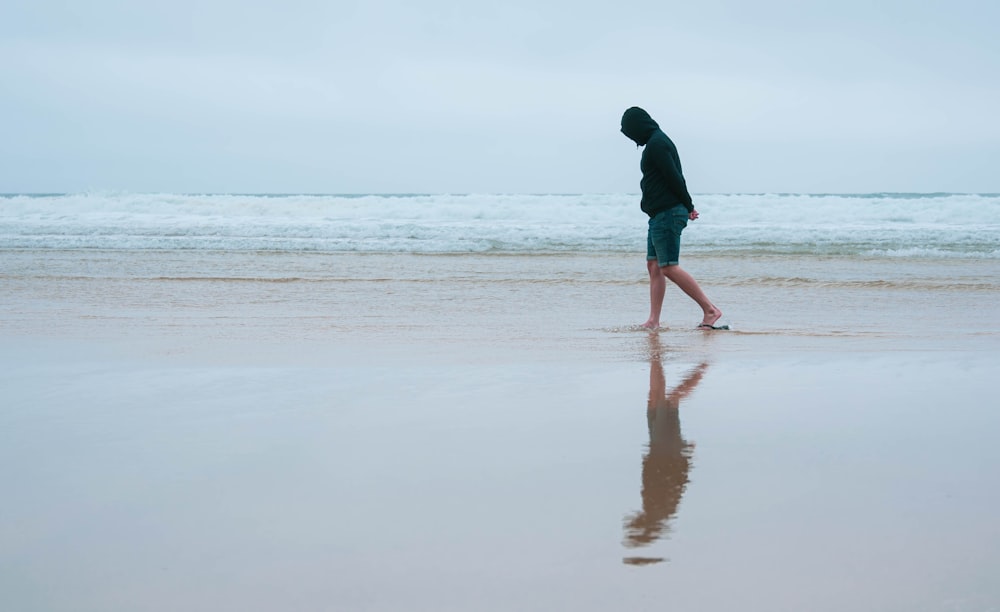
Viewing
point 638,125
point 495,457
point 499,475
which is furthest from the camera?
point 638,125

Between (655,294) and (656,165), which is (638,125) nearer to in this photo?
(656,165)

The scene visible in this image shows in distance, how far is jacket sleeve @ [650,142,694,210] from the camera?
19.3ft

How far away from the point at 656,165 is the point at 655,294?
2.81ft

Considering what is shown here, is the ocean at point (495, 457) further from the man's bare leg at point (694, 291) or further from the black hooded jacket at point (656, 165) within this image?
the black hooded jacket at point (656, 165)

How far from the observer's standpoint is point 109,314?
21.2 feet

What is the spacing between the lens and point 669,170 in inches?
231

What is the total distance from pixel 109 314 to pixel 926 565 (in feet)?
19.6

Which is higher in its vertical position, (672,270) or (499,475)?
(672,270)

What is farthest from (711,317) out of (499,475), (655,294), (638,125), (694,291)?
(499,475)

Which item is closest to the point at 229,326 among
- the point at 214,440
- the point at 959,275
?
the point at 214,440

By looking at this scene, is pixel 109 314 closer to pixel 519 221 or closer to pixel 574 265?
pixel 574 265

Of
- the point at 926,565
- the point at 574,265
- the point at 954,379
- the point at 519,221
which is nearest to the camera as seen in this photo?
the point at 926,565

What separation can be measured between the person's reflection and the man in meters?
2.20

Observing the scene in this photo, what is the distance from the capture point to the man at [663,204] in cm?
591
